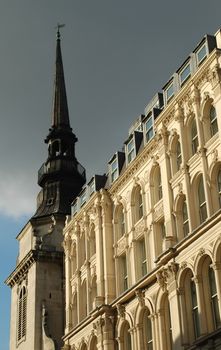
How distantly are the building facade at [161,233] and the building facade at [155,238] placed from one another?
59mm

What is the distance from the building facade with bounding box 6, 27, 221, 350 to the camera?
34.2 meters

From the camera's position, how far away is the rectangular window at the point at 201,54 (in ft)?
122

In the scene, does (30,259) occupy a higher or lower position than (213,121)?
higher

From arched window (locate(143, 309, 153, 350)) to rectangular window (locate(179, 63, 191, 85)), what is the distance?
519 inches

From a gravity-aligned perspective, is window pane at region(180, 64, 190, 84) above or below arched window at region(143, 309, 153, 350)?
above

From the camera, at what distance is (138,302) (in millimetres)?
39781

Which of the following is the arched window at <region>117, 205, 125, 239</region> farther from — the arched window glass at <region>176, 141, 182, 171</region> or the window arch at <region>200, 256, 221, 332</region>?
the window arch at <region>200, 256, 221, 332</region>

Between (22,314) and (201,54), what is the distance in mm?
33244

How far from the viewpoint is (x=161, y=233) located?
1580 inches

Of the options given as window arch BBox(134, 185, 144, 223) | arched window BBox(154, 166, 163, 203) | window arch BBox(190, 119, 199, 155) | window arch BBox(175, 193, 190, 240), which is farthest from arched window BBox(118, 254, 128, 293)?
window arch BBox(190, 119, 199, 155)

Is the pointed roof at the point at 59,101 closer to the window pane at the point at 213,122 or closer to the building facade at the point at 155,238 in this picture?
the building facade at the point at 155,238

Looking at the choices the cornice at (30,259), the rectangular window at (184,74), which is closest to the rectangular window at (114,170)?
the rectangular window at (184,74)

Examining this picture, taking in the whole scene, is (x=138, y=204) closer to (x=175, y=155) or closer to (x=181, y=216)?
(x=175, y=155)

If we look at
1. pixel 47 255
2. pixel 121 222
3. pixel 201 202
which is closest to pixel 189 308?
pixel 201 202
